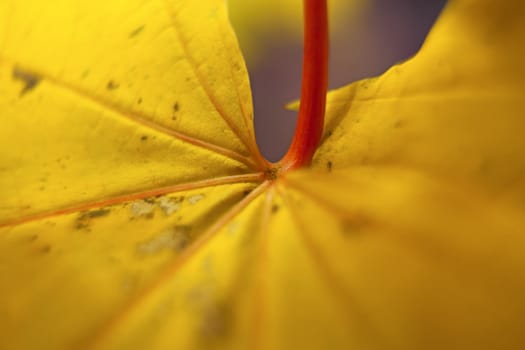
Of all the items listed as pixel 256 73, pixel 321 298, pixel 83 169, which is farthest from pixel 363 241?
pixel 256 73

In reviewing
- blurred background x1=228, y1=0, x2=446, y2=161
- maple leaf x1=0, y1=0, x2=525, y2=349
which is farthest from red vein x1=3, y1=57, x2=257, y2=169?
blurred background x1=228, y1=0, x2=446, y2=161

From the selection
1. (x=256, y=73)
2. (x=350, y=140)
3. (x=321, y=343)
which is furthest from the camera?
(x=256, y=73)

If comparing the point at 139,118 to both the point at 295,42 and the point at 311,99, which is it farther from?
the point at 295,42

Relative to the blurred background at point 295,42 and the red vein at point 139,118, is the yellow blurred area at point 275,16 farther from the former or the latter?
the red vein at point 139,118

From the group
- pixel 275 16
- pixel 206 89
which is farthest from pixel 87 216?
pixel 275 16

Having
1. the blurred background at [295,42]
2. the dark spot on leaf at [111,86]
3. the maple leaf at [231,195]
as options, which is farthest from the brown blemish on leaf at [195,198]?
the blurred background at [295,42]

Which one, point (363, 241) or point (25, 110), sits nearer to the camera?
point (363, 241)

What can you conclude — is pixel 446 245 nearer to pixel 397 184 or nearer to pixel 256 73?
pixel 397 184
